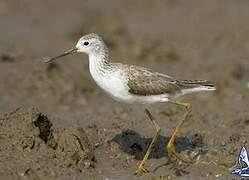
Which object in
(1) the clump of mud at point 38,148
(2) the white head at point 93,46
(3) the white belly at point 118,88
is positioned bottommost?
(1) the clump of mud at point 38,148

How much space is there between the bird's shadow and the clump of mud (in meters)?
0.60

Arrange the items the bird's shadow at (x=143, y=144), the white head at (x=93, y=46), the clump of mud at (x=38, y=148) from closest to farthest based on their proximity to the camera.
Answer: the clump of mud at (x=38, y=148) < the white head at (x=93, y=46) < the bird's shadow at (x=143, y=144)

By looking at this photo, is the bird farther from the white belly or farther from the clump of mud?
the clump of mud

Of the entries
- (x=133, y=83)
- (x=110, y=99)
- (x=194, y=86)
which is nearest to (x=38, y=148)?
(x=133, y=83)

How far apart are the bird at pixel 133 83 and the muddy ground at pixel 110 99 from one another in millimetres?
572

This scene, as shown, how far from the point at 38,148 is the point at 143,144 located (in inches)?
60.2

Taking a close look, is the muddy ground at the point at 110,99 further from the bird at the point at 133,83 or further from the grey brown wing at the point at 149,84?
the grey brown wing at the point at 149,84

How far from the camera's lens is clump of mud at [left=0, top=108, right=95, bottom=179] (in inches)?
383

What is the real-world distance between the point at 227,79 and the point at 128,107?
8.70ft

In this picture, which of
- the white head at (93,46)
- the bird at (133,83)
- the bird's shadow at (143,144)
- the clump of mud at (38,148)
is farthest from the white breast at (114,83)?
the bird's shadow at (143,144)

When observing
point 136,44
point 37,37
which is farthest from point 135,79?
point 37,37

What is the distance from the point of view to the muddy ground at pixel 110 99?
33.3ft

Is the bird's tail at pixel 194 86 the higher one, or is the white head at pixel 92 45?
the white head at pixel 92 45

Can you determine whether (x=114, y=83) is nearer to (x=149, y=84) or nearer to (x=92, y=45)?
(x=149, y=84)
